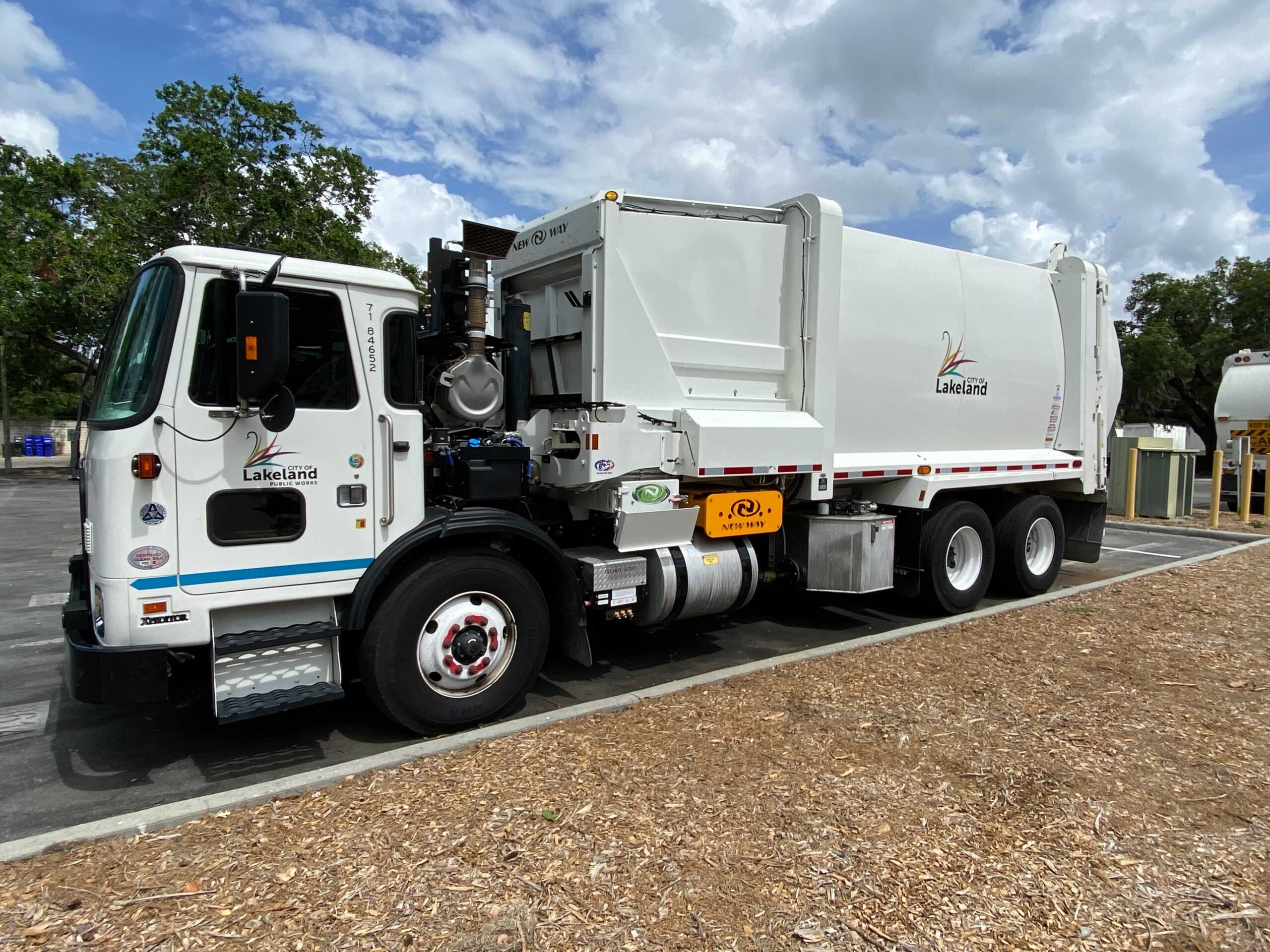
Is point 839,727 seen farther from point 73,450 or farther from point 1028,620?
point 73,450

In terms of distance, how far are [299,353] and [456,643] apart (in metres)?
1.74

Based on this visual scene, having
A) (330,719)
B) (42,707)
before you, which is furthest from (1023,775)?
(42,707)

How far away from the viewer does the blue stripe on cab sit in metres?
3.66

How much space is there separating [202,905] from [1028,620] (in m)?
6.50

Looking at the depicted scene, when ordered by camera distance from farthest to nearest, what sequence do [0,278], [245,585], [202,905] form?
1. [0,278]
2. [245,585]
3. [202,905]

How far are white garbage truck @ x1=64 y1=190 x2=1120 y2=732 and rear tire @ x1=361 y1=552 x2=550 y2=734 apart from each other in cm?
2

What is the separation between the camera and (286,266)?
13.0 feet

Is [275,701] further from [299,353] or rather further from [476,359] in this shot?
[476,359]

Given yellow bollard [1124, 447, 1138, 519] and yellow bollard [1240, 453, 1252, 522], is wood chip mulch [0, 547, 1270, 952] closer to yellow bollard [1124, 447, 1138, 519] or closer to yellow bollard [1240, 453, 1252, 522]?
yellow bollard [1124, 447, 1138, 519]

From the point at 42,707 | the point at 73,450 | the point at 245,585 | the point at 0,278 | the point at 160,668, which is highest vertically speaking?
the point at 0,278

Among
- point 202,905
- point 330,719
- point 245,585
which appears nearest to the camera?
point 202,905

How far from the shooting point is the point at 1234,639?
21.1 feet

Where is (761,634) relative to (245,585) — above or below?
below

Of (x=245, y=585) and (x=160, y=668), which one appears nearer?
(x=160, y=668)
